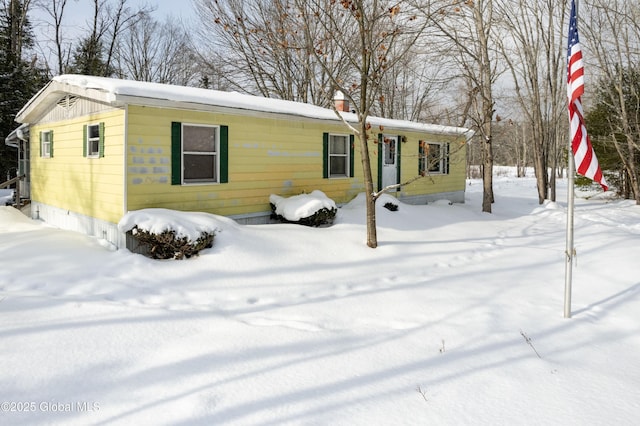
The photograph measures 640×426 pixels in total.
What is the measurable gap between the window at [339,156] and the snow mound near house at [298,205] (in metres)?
1.85

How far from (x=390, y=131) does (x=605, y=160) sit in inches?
473

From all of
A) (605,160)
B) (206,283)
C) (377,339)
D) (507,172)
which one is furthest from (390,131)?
(507,172)

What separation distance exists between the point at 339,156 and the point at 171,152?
4.98 m

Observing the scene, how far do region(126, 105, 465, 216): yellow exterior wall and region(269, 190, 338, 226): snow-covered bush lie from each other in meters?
0.33

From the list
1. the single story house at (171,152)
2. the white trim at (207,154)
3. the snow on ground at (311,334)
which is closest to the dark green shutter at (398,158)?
the single story house at (171,152)

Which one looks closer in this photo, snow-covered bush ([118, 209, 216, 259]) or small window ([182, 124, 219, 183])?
snow-covered bush ([118, 209, 216, 259])

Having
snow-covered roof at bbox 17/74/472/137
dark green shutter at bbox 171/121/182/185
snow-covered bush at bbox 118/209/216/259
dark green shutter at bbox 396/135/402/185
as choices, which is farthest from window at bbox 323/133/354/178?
snow-covered bush at bbox 118/209/216/259

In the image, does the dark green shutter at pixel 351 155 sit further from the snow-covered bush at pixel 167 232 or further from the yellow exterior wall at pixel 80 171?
the yellow exterior wall at pixel 80 171

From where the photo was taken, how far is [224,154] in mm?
8836

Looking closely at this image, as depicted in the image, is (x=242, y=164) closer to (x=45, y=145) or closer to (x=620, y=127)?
(x=45, y=145)

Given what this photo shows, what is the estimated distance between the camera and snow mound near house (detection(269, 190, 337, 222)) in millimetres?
9109

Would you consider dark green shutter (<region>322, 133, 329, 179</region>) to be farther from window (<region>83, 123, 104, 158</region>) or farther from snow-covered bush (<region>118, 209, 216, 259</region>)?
window (<region>83, 123, 104, 158</region>)

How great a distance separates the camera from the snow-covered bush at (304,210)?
912cm

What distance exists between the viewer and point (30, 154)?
42.1 ft
